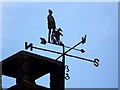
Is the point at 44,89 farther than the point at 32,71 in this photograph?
No

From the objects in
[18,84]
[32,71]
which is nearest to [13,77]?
[32,71]

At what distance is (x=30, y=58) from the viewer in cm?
1609

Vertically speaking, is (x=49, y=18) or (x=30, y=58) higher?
(x=49, y=18)

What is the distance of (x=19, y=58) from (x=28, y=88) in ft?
4.12

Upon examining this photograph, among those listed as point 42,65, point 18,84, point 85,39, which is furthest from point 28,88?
point 85,39

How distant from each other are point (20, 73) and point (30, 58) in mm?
657

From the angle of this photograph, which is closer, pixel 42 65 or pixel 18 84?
pixel 18 84

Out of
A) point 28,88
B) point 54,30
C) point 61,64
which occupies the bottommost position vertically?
point 28,88

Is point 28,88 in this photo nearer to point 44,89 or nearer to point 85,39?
point 44,89

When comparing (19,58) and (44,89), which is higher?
(19,58)

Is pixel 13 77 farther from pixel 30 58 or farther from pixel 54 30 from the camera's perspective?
pixel 54 30

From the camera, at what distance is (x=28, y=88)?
15.3 meters

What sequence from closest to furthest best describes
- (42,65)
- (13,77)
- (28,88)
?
1. (28,88)
2. (42,65)
3. (13,77)

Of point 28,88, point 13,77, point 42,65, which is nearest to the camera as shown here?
point 28,88
